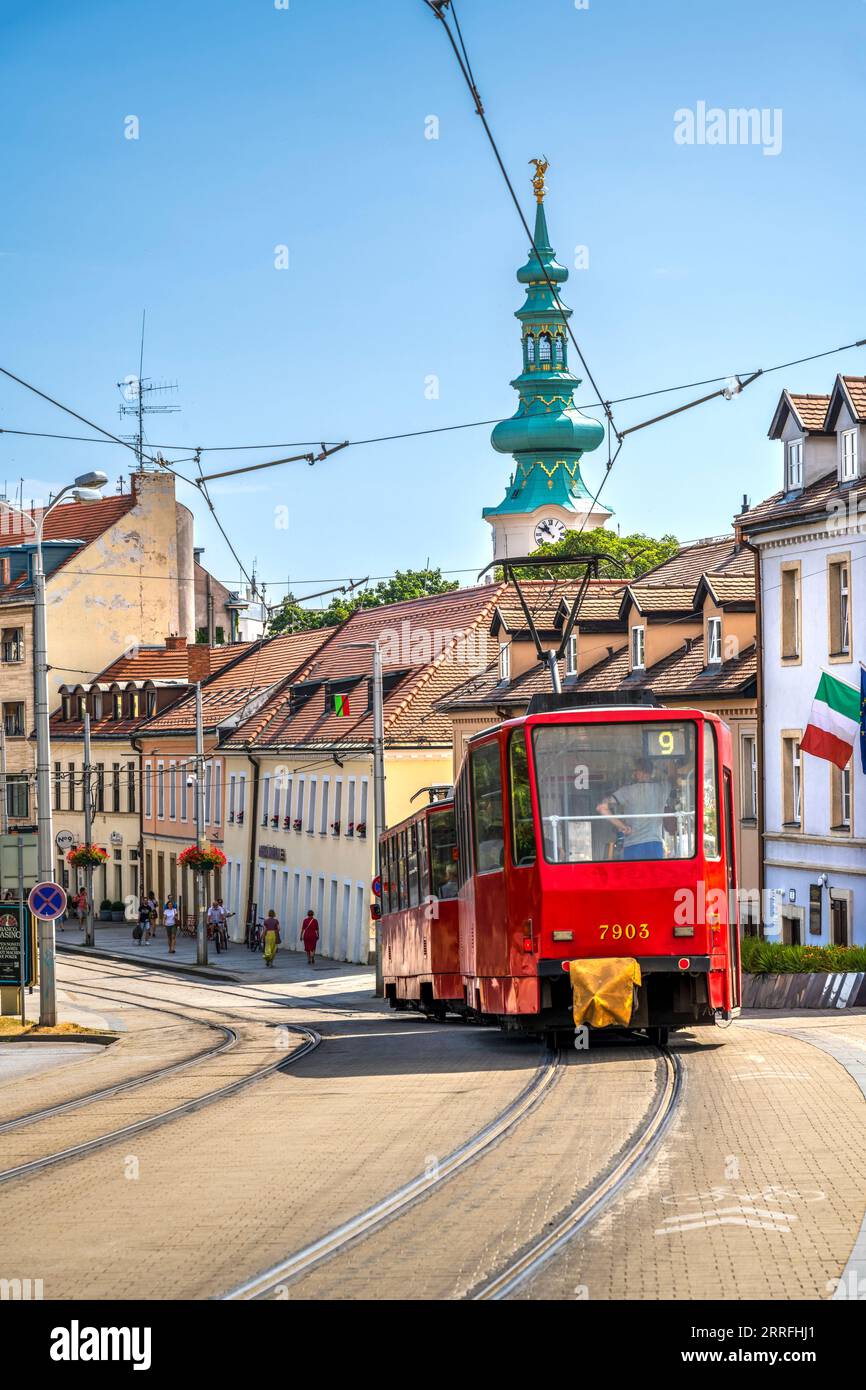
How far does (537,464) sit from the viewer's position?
145 meters

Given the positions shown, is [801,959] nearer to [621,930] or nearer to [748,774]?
[621,930]

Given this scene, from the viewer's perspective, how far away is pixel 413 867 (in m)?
29.2

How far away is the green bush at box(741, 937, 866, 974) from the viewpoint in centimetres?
2961

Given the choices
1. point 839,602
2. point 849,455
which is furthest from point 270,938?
point 849,455

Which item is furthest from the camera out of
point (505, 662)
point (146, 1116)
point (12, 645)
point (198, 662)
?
point (12, 645)

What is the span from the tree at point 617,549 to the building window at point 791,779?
43219 millimetres

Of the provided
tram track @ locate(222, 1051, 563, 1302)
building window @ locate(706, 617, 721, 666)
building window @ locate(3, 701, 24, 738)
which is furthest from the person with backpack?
tram track @ locate(222, 1051, 563, 1302)

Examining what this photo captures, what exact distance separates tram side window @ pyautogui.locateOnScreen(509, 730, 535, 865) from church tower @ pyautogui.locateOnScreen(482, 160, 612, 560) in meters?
117

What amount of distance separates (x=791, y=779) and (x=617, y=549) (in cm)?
5037

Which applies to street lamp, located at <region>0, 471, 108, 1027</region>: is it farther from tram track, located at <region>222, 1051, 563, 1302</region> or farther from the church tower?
the church tower

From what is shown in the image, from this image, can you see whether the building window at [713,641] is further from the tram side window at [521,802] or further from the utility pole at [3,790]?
the utility pole at [3,790]

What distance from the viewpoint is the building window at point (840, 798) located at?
37.2 metres

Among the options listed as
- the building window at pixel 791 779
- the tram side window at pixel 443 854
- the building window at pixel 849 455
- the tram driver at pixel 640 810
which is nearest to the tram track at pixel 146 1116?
the tram side window at pixel 443 854
